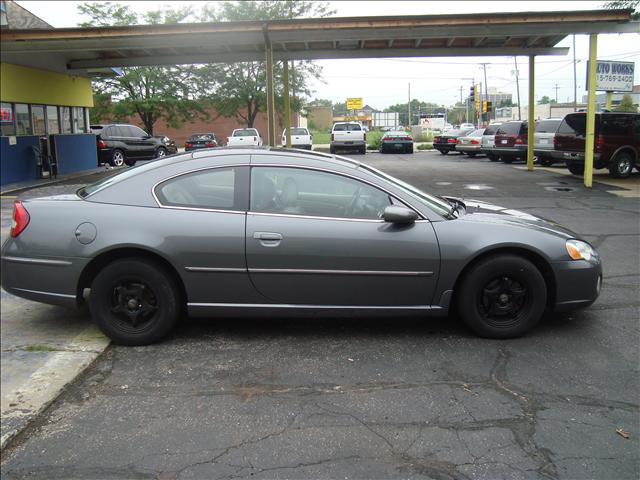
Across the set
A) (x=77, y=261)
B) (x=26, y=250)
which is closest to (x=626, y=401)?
(x=77, y=261)

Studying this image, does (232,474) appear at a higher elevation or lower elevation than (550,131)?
lower

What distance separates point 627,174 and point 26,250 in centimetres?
1752

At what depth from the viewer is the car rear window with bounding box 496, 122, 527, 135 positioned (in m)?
23.3

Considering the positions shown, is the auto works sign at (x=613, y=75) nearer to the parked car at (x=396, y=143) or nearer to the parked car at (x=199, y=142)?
the parked car at (x=396, y=143)

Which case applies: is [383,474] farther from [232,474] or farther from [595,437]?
[595,437]

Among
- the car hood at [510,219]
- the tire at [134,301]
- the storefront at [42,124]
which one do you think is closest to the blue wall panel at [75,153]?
the storefront at [42,124]

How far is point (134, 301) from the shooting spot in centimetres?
422

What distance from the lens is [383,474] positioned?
2783mm

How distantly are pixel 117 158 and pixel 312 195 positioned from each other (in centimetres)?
2117

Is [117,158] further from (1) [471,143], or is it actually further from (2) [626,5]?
(2) [626,5]

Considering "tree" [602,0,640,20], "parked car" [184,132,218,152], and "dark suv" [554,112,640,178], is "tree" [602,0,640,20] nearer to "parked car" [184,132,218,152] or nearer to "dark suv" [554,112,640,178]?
"dark suv" [554,112,640,178]

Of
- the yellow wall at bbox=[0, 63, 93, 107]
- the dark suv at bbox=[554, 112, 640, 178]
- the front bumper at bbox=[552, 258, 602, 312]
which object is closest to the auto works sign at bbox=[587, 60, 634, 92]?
the dark suv at bbox=[554, 112, 640, 178]

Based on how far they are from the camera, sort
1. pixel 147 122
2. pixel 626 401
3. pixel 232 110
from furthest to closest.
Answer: pixel 232 110 < pixel 147 122 < pixel 626 401

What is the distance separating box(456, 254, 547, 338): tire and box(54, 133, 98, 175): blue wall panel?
1709 centimetres
